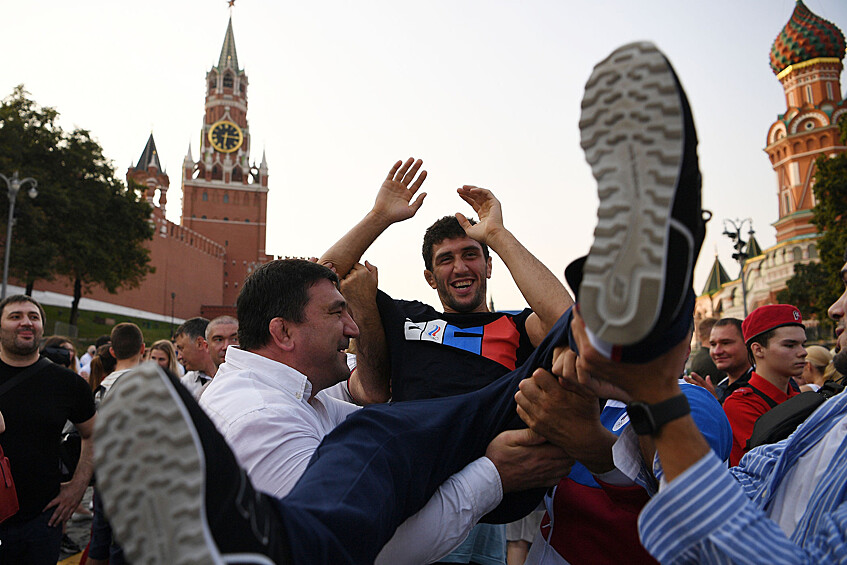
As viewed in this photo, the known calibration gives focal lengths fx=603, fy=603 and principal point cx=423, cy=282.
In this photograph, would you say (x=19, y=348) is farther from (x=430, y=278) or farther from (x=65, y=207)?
(x=65, y=207)

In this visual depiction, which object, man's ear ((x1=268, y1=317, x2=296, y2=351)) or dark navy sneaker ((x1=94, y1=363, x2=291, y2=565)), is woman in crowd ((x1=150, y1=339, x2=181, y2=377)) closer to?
man's ear ((x1=268, y1=317, x2=296, y2=351))

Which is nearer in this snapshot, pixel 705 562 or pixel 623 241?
pixel 623 241

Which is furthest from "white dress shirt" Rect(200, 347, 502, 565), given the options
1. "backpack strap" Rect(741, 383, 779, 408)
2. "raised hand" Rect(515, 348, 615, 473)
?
"backpack strap" Rect(741, 383, 779, 408)

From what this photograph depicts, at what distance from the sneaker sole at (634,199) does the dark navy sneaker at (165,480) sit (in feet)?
2.18

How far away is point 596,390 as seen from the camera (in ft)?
4.59

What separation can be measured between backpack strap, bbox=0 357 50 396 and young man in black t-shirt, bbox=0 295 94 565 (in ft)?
0.04

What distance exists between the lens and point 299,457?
1728 mm

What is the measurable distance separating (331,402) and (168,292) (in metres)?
47.1

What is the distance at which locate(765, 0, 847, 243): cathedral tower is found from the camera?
41.1 m

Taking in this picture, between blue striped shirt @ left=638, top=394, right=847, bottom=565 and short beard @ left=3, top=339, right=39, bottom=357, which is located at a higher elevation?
short beard @ left=3, top=339, right=39, bottom=357

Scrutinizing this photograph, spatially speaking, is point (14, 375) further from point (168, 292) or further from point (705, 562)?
point (168, 292)

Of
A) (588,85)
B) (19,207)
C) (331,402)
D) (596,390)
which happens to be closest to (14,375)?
(331,402)

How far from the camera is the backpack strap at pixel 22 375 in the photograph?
3.47 m

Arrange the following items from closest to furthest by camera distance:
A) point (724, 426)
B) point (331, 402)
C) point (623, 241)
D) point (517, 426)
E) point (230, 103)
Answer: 1. point (623, 241)
2. point (724, 426)
3. point (517, 426)
4. point (331, 402)
5. point (230, 103)
